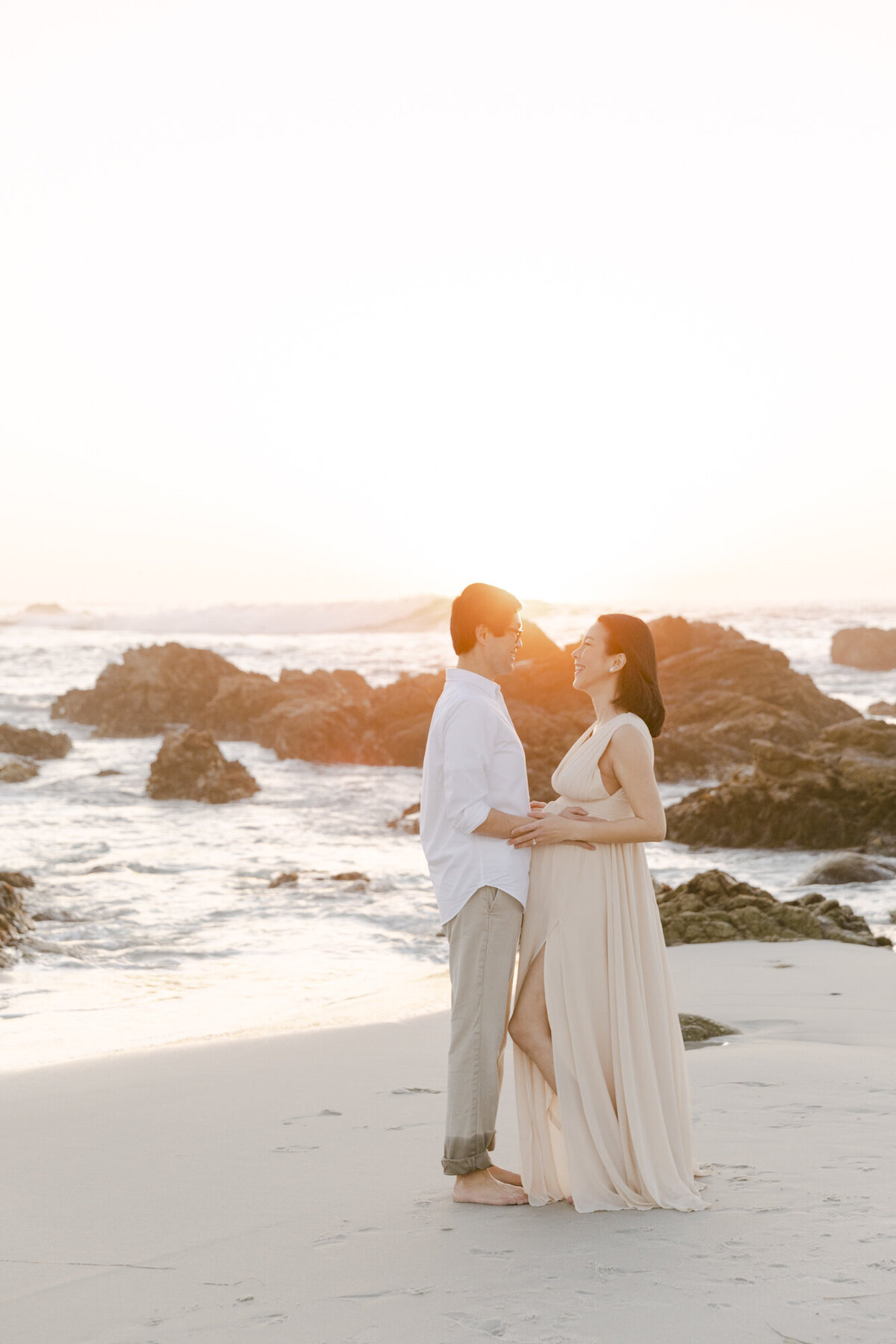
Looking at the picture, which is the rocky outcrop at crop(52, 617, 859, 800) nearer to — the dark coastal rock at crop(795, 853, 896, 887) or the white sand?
the dark coastal rock at crop(795, 853, 896, 887)

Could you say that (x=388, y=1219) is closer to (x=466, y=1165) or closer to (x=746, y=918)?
(x=466, y=1165)

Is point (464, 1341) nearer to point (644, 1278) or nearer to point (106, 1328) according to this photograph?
point (644, 1278)

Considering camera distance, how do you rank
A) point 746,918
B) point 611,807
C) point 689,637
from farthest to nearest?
1. point 689,637
2. point 746,918
3. point 611,807

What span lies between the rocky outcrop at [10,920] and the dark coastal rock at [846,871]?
8.13 metres

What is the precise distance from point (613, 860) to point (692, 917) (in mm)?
6124

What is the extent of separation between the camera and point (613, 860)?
3.78 meters

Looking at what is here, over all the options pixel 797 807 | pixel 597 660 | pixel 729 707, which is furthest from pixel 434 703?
pixel 597 660

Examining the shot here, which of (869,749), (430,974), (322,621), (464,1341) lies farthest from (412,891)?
(322,621)

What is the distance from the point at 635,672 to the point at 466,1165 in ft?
5.69

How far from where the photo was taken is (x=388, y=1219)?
12.2 ft

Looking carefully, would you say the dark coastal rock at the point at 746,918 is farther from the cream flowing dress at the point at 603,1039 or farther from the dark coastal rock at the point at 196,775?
the dark coastal rock at the point at 196,775

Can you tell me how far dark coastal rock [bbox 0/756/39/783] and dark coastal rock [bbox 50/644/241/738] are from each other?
7385mm

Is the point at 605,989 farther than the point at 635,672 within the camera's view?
No

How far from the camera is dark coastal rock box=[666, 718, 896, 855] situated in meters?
14.8
